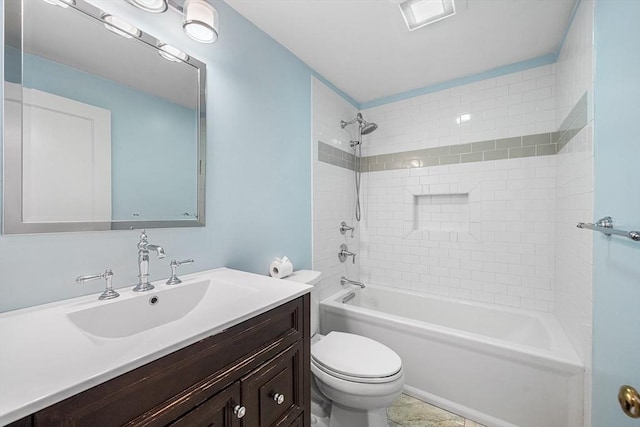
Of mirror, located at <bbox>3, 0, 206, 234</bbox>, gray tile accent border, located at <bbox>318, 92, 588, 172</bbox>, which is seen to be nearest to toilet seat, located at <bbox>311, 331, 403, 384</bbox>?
mirror, located at <bbox>3, 0, 206, 234</bbox>

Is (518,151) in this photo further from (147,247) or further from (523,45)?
(147,247)

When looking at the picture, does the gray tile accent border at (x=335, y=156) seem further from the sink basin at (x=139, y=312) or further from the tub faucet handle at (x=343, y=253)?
the sink basin at (x=139, y=312)

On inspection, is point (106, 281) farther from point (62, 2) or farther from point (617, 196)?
point (617, 196)

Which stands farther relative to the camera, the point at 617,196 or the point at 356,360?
the point at 356,360

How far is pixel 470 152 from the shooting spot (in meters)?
2.30

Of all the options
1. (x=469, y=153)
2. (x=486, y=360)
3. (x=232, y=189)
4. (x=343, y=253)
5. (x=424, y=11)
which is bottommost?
(x=486, y=360)

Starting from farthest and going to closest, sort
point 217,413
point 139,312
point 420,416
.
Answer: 1. point 420,416
2. point 139,312
3. point 217,413

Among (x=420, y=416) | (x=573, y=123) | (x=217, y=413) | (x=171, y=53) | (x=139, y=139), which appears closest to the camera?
(x=217, y=413)

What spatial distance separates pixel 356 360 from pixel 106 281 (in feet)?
4.00

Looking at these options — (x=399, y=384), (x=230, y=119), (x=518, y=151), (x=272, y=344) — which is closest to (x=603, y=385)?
(x=399, y=384)

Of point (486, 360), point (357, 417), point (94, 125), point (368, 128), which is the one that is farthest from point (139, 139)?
point (486, 360)

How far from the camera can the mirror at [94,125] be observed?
32.9 inches

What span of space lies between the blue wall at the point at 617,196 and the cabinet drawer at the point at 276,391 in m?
0.95

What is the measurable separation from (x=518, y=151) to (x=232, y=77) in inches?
86.8
